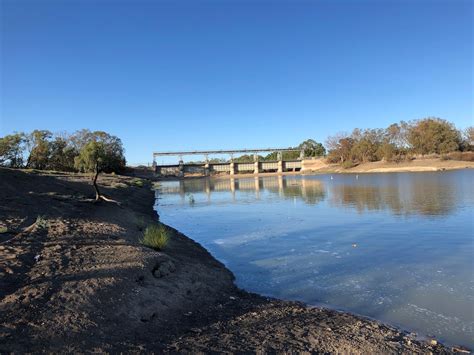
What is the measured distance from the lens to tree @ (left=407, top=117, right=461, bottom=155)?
388 ft

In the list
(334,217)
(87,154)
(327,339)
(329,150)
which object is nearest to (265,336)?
(327,339)

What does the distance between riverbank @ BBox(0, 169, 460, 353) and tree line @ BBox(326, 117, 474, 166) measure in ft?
420

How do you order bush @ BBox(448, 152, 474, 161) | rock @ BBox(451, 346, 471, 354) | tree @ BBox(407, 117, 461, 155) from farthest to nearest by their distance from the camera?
tree @ BBox(407, 117, 461, 155) < bush @ BBox(448, 152, 474, 161) < rock @ BBox(451, 346, 471, 354)

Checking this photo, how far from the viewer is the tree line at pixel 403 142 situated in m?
119

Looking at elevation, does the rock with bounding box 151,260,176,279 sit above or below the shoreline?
below

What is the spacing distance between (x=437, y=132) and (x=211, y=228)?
118 metres

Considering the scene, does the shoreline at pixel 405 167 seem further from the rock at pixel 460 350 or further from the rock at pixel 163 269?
the rock at pixel 163 269

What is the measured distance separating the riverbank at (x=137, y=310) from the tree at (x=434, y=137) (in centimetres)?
12750

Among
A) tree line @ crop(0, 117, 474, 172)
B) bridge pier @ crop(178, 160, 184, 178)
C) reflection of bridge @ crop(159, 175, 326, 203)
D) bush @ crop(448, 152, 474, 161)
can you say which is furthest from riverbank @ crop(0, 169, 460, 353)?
bridge pier @ crop(178, 160, 184, 178)

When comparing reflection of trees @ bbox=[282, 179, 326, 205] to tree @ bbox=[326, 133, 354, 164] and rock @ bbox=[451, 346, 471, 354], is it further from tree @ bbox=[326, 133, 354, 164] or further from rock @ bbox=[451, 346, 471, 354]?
tree @ bbox=[326, 133, 354, 164]

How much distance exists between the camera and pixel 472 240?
53.4 feet

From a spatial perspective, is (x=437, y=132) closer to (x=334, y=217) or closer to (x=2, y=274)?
(x=334, y=217)

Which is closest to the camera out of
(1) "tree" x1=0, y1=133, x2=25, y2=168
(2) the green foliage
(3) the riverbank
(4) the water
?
(3) the riverbank

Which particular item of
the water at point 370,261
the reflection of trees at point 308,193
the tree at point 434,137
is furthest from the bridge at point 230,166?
the water at point 370,261
